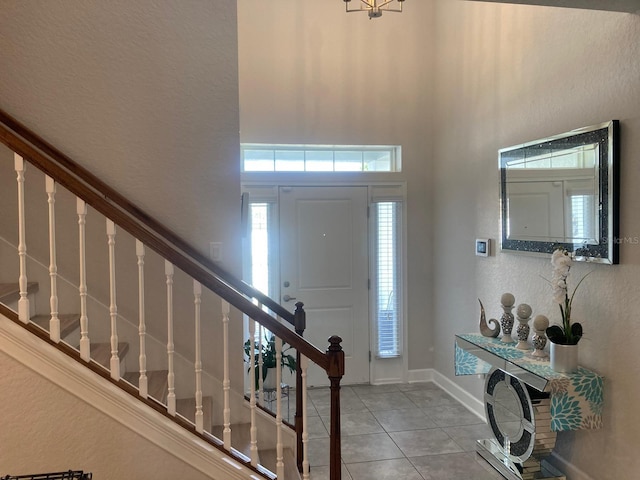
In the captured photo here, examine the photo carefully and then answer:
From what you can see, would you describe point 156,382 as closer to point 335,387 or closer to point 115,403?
point 115,403

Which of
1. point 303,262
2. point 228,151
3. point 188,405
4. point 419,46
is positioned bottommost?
point 188,405

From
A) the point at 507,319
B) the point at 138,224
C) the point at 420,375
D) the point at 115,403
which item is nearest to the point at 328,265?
the point at 420,375

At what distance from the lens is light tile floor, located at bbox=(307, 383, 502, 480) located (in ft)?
9.99

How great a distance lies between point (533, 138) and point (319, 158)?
2065 mm

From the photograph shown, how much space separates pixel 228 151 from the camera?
2770 mm

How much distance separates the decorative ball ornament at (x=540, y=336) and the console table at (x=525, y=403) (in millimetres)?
50

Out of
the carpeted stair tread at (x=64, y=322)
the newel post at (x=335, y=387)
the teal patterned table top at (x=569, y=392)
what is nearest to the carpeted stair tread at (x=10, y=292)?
the carpeted stair tread at (x=64, y=322)

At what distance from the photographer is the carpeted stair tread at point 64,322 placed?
87.6 inches

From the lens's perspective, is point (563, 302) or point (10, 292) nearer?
point (10, 292)

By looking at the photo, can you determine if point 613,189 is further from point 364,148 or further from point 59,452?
point 59,452

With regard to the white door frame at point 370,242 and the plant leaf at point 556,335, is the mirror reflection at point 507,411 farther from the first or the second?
the white door frame at point 370,242

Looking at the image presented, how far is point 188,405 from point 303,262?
2.23 metres

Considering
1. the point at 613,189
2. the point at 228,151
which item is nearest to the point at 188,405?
the point at 228,151

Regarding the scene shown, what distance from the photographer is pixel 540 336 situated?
283 centimetres
